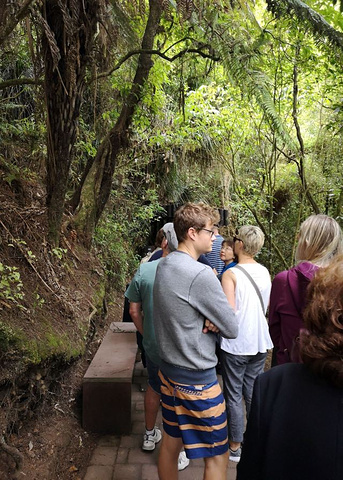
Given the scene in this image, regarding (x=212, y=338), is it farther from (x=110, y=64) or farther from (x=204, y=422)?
(x=110, y=64)

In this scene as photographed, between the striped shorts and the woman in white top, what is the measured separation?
0.75 metres

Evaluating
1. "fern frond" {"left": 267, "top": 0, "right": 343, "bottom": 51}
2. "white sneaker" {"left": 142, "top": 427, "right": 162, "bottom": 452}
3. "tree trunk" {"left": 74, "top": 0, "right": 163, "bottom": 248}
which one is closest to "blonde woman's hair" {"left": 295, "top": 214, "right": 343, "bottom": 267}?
"white sneaker" {"left": 142, "top": 427, "right": 162, "bottom": 452}

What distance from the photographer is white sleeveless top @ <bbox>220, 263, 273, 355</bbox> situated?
2.93m

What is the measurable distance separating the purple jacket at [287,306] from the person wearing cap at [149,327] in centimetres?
95

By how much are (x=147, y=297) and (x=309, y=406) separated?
206 cm

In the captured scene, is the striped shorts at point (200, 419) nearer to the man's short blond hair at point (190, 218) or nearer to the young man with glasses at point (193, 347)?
the young man with glasses at point (193, 347)

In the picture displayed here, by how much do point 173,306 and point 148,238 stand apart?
8.93 metres

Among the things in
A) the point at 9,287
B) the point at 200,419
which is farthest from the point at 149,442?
the point at 9,287

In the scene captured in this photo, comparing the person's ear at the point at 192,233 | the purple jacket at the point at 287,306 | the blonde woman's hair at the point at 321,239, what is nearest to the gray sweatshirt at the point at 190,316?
the person's ear at the point at 192,233

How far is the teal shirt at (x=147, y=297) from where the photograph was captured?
2895 mm

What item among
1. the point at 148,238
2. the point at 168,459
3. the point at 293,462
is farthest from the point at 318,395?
the point at 148,238

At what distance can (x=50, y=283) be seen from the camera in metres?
3.56

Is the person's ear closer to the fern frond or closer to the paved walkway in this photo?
the paved walkway

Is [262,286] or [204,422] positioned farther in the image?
[262,286]
